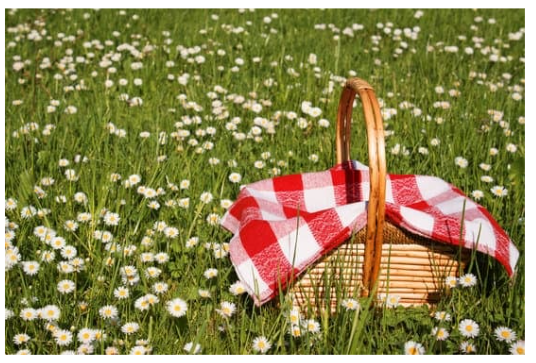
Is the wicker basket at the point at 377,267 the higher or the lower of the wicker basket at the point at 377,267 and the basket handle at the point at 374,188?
the lower

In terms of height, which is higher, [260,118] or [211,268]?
[260,118]

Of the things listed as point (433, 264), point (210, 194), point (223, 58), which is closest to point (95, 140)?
point (210, 194)

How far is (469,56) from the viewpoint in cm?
351

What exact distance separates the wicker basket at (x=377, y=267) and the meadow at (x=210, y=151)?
0.14 ft

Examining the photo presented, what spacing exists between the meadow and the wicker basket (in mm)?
44

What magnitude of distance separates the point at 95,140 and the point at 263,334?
120cm

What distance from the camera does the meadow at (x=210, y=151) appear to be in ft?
4.70

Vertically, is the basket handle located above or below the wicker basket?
above

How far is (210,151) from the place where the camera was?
91.4 inches

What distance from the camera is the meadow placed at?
56.4 inches

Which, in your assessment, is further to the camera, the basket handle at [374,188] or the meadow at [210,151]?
the meadow at [210,151]

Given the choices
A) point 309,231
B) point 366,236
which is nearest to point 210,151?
point 309,231

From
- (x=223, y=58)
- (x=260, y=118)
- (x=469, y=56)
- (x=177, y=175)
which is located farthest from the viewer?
(x=469, y=56)

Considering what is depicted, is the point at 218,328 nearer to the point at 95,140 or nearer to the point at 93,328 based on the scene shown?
the point at 93,328
